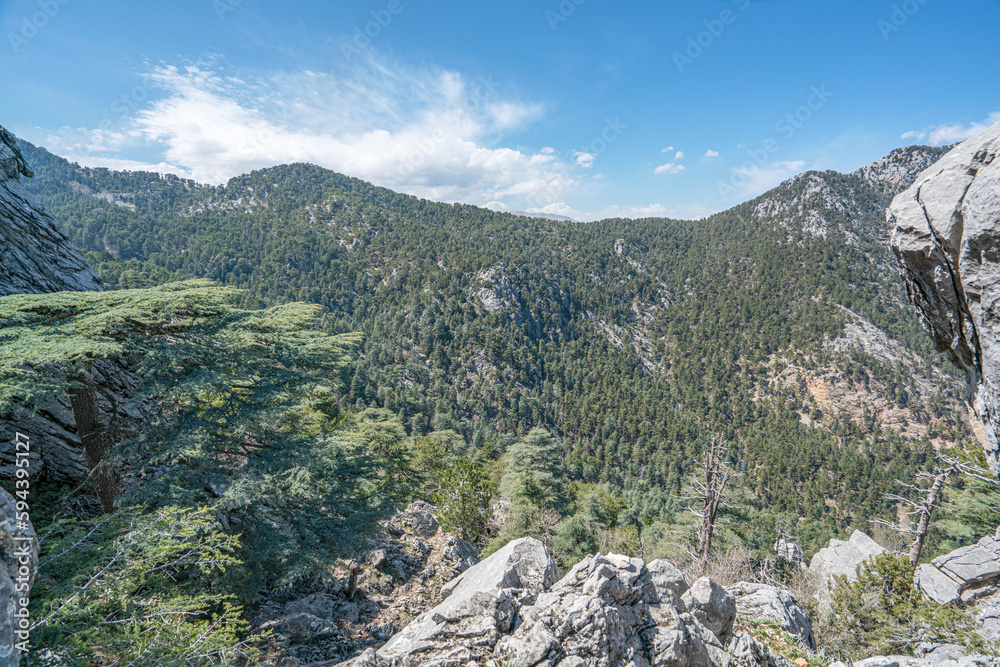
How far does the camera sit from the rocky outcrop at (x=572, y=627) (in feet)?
19.9

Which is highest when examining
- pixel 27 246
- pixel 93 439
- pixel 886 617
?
pixel 27 246

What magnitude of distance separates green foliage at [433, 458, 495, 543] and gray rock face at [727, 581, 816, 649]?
1357cm

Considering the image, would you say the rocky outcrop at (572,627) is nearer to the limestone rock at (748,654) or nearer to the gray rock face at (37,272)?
the limestone rock at (748,654)

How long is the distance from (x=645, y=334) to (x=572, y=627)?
18628cm

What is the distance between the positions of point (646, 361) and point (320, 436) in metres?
166

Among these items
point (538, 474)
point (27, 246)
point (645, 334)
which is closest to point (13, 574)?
point (27, 246)

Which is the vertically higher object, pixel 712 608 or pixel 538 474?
pixel 712 608

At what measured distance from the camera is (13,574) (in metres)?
4.59

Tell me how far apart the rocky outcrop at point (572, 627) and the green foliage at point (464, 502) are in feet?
44.5

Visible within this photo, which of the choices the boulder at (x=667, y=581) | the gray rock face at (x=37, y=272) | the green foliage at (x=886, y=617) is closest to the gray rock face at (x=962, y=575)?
the green foliage at (x=886, y=617)

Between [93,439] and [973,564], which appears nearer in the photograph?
[93,439]

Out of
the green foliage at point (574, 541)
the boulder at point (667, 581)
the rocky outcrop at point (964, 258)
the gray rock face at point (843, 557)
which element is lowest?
the gray rock face at point (843, 557)

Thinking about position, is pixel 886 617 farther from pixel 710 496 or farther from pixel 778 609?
pixel 710 496

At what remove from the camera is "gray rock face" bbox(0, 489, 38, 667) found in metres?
4.10
